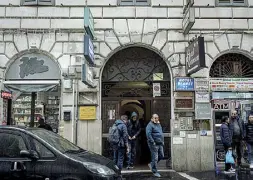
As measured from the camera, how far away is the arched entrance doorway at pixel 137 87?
1297cm

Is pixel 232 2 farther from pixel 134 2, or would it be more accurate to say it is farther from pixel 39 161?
pixel 39 161

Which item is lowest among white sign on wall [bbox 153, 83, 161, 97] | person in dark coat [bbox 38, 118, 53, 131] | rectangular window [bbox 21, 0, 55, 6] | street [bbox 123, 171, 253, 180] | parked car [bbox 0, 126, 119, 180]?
street [bbox 123, 171, 253, 180]

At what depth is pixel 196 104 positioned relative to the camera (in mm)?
12445

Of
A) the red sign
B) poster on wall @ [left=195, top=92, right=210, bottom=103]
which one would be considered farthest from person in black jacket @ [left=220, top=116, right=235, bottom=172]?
the red sign

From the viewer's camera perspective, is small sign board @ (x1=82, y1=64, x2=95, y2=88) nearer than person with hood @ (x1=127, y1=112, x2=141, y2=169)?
Yes

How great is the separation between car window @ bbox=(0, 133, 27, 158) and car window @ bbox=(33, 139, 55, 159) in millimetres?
228

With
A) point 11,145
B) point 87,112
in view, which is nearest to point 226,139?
point 87,112

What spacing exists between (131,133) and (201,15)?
504cm

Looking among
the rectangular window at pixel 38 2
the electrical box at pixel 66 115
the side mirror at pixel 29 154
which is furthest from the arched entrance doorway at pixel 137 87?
the side mirror at pixel 29 154

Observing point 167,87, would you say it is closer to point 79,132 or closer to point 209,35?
point 209,35

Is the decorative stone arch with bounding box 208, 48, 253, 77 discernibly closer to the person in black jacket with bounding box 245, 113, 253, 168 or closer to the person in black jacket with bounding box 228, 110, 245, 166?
the person in black jacket with bounding box 228, 110, 245, 166

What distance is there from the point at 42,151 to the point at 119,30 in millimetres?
7071

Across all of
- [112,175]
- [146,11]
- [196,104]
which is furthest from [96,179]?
[146,11]

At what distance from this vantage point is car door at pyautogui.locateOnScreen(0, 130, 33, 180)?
6527mm
